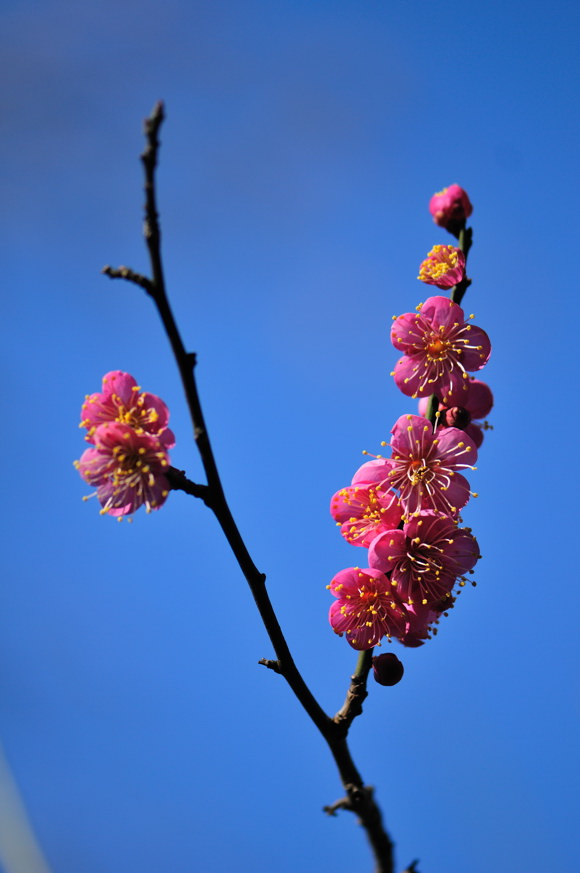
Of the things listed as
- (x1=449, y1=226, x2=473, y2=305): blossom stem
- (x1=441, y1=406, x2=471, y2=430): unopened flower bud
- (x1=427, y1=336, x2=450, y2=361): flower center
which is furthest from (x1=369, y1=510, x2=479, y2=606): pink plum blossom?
(x1=449, y1=226, x2=473, y2=305): blossom stem

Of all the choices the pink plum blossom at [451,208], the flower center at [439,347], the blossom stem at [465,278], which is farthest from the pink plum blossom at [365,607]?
the pink plum blossom at [451,208]

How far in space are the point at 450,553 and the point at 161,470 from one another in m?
0.86

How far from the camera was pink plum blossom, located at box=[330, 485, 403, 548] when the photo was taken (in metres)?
2.14

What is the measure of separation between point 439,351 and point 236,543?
1160 mm

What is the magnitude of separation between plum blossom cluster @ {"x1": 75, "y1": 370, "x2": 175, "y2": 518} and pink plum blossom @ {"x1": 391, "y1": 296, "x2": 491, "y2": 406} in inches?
33.7

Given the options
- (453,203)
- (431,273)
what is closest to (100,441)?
(431,273)

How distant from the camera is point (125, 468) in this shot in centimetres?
181

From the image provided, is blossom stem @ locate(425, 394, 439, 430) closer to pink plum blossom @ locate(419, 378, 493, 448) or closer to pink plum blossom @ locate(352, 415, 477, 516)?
pink plum blossom @ locate(419, 378, 493, 448)

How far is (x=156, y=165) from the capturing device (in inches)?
50.8

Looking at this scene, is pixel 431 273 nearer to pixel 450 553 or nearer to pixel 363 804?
pixel 450 553

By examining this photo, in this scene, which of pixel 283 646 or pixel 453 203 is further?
pixel 453 203

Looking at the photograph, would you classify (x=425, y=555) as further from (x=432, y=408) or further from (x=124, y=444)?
(x=124, y=444)

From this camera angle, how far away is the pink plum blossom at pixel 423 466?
2.13 meters

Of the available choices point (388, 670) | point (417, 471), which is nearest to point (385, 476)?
point (417, 471)
